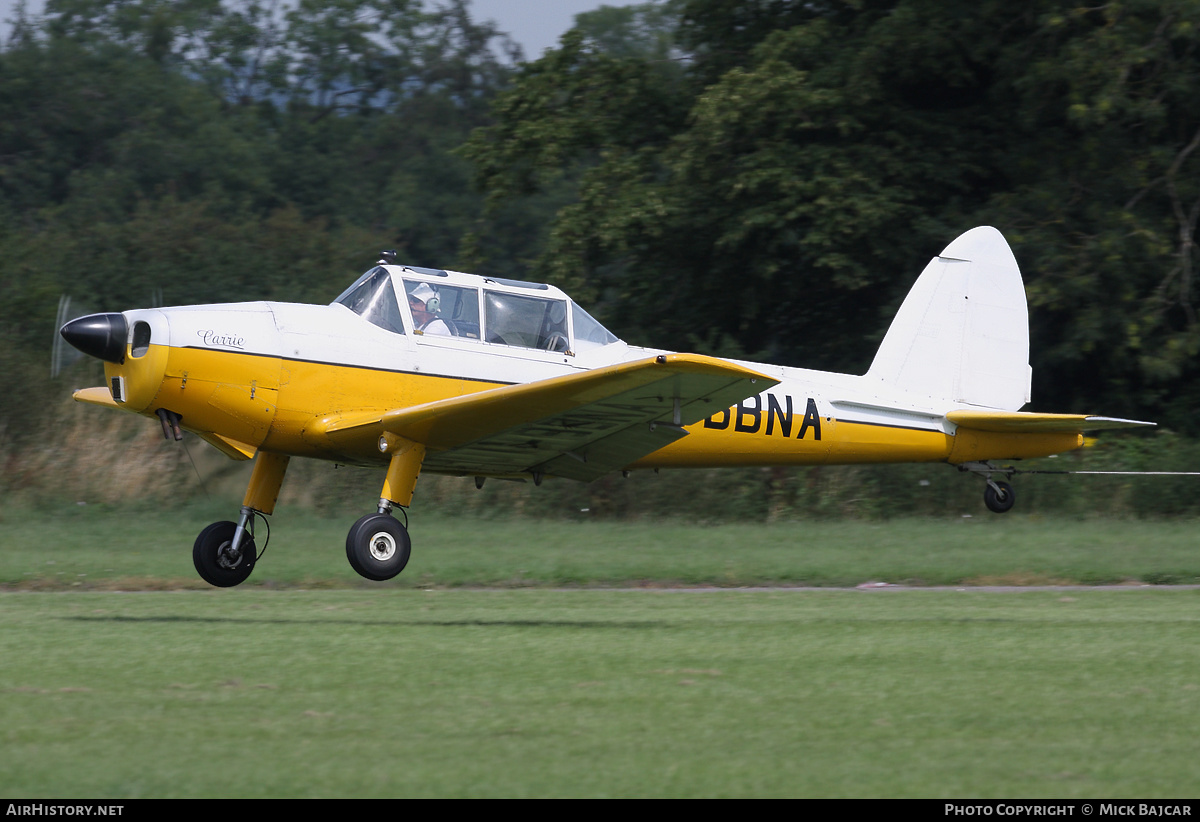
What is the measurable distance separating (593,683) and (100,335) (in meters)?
4.37

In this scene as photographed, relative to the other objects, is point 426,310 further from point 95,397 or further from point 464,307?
point 95,397

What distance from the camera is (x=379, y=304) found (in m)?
9.65

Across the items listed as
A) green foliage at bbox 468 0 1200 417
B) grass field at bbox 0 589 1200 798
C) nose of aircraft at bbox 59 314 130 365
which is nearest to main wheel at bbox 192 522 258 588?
grass field at bbox 0 589 1200 798

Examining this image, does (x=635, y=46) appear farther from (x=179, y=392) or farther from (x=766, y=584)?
(x=179, y=392)

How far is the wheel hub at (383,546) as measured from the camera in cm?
909

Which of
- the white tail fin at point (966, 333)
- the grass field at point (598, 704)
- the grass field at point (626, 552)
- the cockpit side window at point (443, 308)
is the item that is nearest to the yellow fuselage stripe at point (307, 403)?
the cockpit side window at point (443, 308)

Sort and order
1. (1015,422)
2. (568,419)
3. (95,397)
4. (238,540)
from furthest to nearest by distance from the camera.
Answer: (1015,422), (95,397), (238,540), (568,419)

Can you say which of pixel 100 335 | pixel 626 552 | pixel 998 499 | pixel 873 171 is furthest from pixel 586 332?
pixel 873 171

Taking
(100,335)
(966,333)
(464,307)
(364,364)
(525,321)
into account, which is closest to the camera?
(100,335)

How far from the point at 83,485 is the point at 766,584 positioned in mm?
9640

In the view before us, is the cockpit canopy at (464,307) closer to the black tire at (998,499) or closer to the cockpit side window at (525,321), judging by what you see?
the cockpit side window at (525,321)

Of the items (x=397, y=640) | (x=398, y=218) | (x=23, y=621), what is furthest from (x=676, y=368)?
(x=398, y=218)

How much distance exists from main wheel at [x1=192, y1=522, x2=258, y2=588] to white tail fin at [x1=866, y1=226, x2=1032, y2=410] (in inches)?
220
